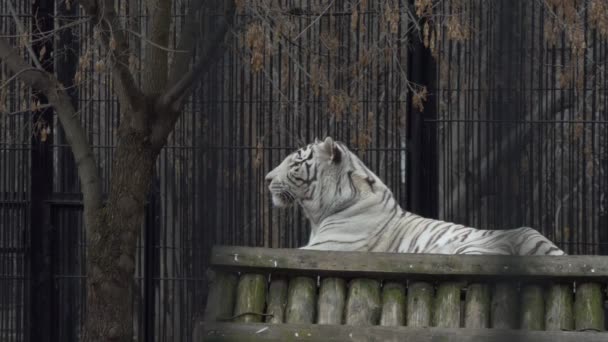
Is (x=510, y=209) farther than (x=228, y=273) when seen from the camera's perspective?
No

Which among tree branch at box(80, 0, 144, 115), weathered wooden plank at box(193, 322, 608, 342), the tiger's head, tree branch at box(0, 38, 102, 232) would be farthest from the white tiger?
weathered wooden plank at box(193, 322, 608, 342)

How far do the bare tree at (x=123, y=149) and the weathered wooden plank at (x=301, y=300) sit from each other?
1.48 meters

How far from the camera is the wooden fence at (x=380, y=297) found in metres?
4.71

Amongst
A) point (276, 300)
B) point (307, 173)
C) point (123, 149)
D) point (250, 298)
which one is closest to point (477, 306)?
point (276, 300)

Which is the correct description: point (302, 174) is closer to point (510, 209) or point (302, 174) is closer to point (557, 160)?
point (557, 160)

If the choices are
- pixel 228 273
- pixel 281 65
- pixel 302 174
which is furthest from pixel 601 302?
pixel 281 65

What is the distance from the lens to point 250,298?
4902 mm

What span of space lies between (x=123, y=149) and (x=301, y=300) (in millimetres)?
1891

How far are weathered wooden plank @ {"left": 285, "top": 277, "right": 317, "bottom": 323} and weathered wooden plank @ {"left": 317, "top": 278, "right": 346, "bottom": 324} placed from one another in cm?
4

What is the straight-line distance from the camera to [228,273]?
5.01m

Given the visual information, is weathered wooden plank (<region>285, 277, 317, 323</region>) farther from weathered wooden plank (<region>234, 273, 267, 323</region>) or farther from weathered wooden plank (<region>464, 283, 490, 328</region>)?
weathered wooden plank (<region>464, 283, 490, 328</region>)

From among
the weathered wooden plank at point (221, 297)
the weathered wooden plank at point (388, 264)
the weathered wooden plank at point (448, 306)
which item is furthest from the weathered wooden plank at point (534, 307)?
the weathered wooden plank at point (221, 297)

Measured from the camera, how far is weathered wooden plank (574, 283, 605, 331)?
4.81 metres

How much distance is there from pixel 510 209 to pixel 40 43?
6405mm
